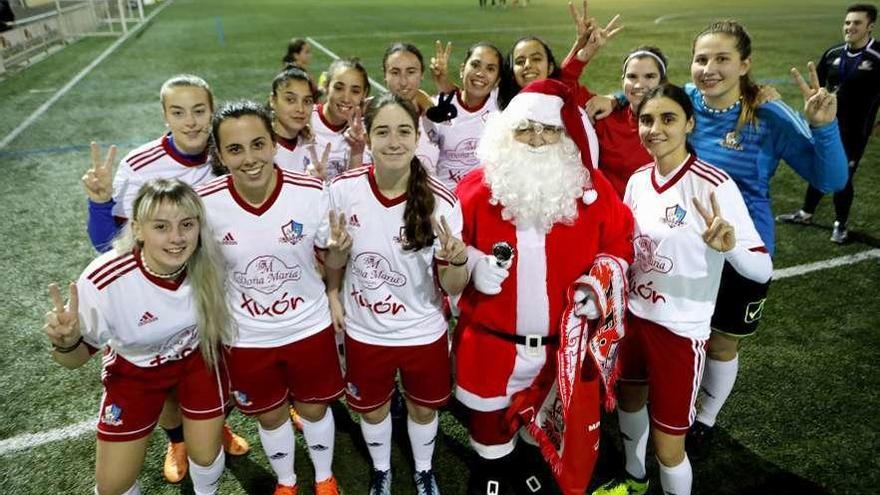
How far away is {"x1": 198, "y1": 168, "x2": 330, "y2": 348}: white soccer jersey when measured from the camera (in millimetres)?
2756

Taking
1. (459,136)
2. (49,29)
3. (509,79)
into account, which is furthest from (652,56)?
(49,29)

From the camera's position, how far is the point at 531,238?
276 centimetres

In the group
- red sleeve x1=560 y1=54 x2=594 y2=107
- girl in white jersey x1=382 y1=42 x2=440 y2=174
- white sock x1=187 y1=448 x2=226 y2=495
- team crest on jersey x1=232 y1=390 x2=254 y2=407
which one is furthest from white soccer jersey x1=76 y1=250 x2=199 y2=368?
red sleeve x1=560 y1=54 x2=594 y2=107

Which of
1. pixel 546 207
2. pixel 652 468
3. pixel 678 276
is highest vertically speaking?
pixel 546 207

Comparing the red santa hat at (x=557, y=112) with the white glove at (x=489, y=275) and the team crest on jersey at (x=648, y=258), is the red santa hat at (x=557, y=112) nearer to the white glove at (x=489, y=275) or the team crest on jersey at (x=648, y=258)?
the team crest on jersey at (x=648, y=258)

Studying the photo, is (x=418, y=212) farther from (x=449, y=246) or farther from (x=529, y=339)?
(x=529, y=339)

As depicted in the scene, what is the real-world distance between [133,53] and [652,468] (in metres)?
18.2

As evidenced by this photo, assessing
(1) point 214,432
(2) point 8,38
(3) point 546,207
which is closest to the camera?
(3) point 546,207

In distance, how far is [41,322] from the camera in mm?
4965

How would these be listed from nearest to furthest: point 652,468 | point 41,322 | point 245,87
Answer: point 652,468 → point 41,322 → point 245,87

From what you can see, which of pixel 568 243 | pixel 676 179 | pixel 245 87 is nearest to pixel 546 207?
pixel 568 243

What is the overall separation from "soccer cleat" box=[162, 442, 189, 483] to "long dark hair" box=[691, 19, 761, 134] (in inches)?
139

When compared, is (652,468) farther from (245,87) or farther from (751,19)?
(751,19)

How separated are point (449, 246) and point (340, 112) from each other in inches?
69.4
